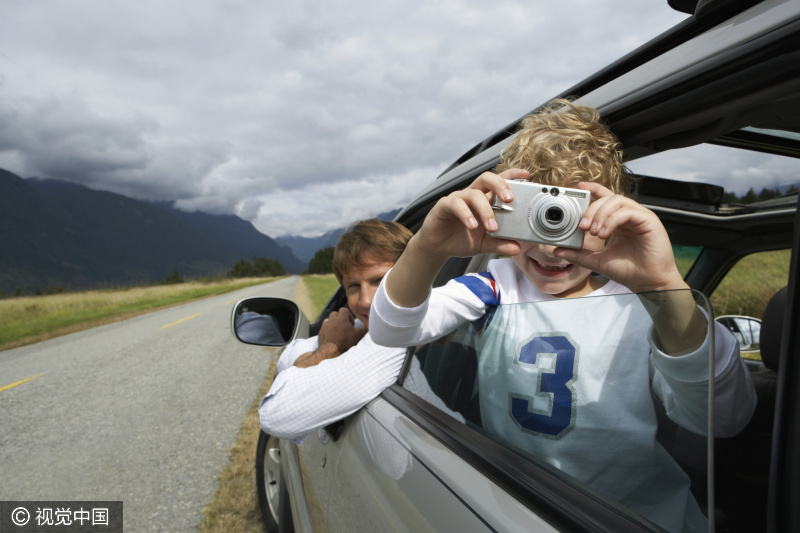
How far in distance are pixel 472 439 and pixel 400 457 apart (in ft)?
0.73

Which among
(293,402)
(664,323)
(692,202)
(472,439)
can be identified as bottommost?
(293,402)

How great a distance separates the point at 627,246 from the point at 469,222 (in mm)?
294

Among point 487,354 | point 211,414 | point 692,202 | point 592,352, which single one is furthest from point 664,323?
point 211,414

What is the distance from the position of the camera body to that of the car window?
0.38ft

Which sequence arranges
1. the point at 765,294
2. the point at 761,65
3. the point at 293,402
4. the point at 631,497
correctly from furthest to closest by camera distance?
the point at 765,294 → the point at 293,402 → the point at 631,497 → the point at 761,65

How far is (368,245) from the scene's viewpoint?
1821 mm

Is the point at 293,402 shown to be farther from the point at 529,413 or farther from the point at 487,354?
the point at 529,413

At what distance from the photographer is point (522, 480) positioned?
809 mm

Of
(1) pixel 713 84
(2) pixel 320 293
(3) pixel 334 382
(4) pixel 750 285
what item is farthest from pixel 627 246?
(2) pixel 320 293

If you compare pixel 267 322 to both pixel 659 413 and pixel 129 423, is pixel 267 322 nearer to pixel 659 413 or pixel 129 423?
pixel 659 413

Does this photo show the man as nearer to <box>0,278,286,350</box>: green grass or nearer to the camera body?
the camera body

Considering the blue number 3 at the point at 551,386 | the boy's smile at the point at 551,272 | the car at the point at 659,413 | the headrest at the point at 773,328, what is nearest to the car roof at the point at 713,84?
the car at the point at 659,413

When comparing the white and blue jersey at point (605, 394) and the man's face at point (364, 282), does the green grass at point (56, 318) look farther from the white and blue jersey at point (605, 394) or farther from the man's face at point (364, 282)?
the white and blue jersey at point (605, 394)

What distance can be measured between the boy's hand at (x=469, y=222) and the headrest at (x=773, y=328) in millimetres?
1203
